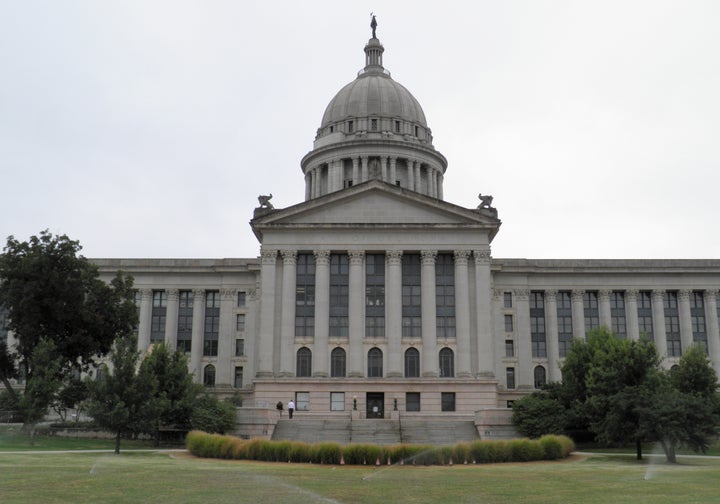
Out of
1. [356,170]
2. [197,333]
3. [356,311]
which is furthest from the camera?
[356,170]

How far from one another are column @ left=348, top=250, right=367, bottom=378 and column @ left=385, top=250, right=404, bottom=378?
2.37 meters

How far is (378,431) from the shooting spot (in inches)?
2261

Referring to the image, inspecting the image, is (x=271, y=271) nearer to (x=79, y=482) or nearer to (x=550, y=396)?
(x=550, y=396)

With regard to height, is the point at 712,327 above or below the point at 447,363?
above

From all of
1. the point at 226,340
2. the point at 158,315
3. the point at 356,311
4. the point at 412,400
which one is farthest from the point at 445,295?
the point at 158,315

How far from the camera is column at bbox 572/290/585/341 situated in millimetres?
83894

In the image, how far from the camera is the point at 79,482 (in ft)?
84.1

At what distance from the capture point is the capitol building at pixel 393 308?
69.4 meters

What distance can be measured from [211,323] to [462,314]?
2994 cm

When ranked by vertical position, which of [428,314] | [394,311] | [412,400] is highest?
[394,311]

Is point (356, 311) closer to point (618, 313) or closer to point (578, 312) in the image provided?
point (578, 312)

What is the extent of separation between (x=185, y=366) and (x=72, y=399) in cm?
1396

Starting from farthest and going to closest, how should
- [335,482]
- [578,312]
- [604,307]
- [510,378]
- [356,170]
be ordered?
[356,170] → [604,307] → [578,312] → [510,378] → [335,482]

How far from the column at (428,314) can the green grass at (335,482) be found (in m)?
32.4
